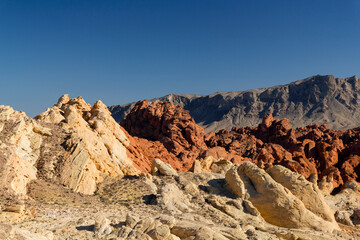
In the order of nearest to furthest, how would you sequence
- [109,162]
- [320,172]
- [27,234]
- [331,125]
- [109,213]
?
[27,234]
[109,213]
[109,162]
[320,172]
[331,125]

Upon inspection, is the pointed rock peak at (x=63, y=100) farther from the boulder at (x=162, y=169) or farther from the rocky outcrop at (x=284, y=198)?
the rocky outcrop at (x=284, y=198)

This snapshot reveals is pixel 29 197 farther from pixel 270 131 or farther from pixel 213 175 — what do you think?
pixel 270 131

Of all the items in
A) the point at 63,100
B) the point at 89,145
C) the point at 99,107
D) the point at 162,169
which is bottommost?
the point at 162,169

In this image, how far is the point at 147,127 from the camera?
84.3m

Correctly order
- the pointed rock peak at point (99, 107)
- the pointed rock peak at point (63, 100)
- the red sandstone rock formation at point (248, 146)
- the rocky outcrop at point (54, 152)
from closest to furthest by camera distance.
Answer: the rocky outcrop at point (54, 152) → the pointed rock peak at point (99, 107) → the pointed rock peak at point (63, 100) → the red sandstone rock formation at point (248, 146)

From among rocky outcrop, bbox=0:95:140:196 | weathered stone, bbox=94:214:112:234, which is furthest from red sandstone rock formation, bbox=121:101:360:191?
weathered stone, bbox=94:214:112:234

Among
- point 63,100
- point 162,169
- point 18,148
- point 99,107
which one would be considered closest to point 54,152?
point 18,148

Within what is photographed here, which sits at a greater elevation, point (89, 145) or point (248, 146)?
point (248, 146)

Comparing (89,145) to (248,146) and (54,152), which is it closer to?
(54,152)

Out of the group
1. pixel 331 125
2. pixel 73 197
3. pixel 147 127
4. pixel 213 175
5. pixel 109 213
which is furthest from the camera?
pixel 331 125

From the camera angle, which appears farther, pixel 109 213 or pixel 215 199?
pixel 215 199

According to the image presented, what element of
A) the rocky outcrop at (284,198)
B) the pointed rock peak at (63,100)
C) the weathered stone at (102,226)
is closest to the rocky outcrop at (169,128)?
the pointed rock peak at (63,100)

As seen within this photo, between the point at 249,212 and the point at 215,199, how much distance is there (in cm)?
255

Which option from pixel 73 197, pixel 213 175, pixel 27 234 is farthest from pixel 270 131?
pixel 27 234
